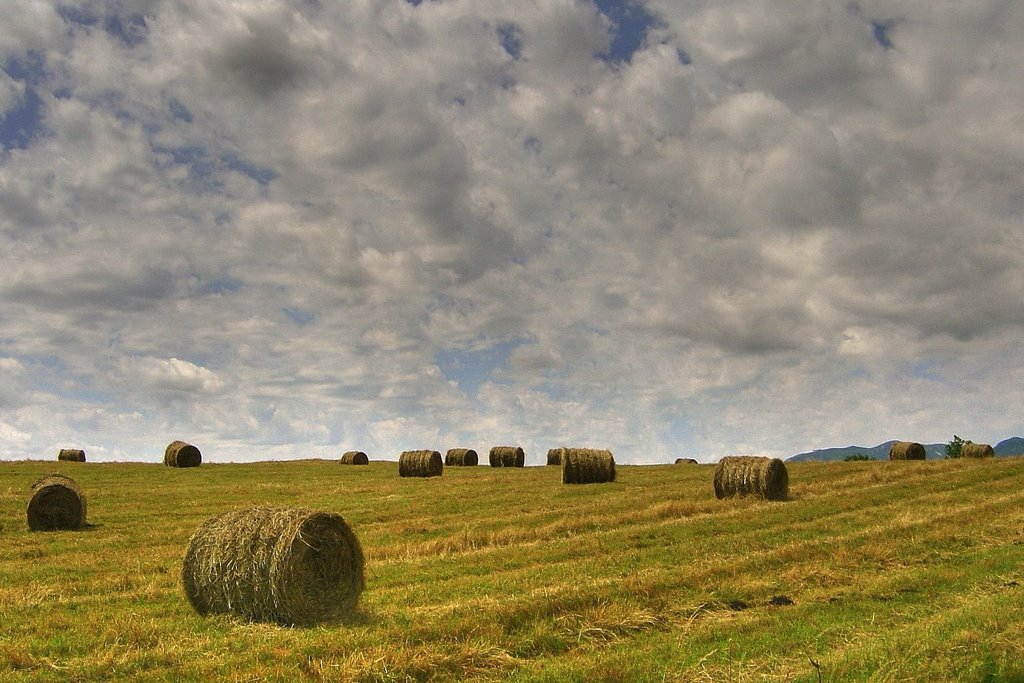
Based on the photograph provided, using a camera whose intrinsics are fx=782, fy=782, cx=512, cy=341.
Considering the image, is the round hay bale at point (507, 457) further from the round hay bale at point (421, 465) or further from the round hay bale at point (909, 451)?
the round hay bale at point (909, 451)

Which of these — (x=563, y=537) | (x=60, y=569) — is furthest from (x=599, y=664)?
(x=60, y=569)

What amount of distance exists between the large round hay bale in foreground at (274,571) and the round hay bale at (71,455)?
1995 inches

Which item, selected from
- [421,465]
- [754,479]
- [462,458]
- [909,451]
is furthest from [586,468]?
[909,451]

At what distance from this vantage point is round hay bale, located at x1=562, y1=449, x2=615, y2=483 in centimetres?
3578

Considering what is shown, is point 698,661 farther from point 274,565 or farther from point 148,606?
point 148,606

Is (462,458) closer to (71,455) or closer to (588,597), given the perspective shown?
(71,455)

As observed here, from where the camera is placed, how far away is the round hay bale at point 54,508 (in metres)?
24.0

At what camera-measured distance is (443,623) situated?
10.3 meters

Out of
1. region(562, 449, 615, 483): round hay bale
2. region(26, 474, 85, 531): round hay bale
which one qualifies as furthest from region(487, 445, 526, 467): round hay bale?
region(26, 474, 85, 531): round hay bale

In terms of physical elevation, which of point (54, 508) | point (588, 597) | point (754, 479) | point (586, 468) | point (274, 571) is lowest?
point (588, 597)

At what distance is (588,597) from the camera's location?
11.7 metres

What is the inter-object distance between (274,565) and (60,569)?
24.4 ft

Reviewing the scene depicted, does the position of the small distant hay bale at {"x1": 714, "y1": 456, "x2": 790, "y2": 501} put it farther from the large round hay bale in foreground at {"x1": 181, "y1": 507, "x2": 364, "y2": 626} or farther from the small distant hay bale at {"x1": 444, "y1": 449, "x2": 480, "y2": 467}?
the small distant hay bale at {"x1": 444, "y1": 449, "x2": 480, "y2": 467}

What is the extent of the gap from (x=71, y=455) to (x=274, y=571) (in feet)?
173
